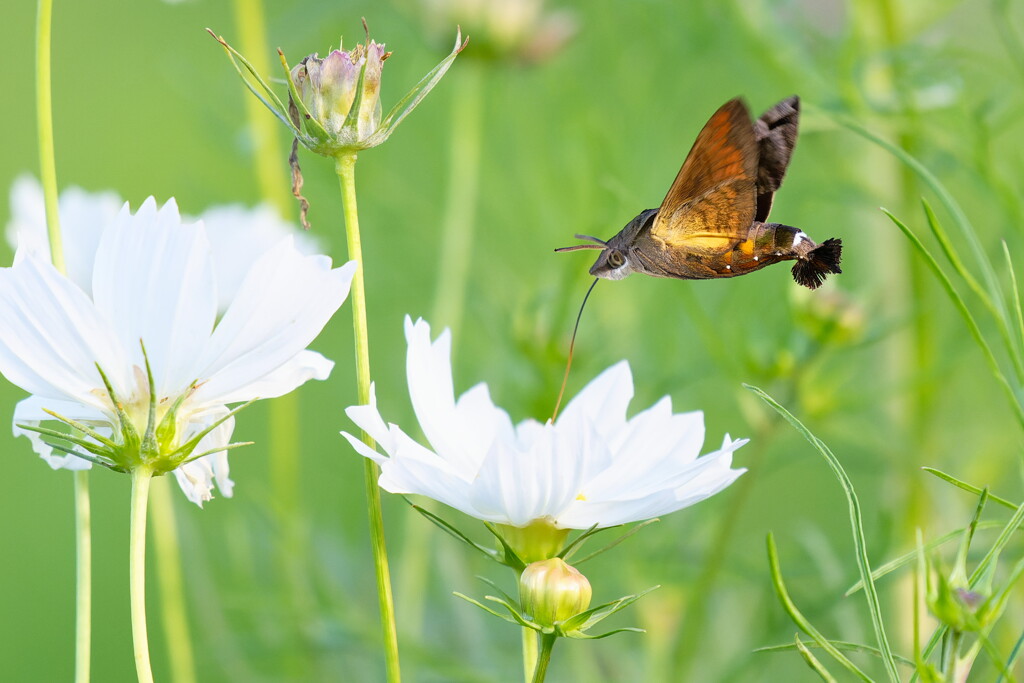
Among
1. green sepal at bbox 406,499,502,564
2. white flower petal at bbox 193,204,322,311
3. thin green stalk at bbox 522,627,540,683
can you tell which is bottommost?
thin green stalk at bbox 522,627,540,683

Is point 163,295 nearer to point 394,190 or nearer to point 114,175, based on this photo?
point 394,190

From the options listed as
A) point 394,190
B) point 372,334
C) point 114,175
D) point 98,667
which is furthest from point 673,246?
point 114,175

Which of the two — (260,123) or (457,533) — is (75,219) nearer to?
(260,123)

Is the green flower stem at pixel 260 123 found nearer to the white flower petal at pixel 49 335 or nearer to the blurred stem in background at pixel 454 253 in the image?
the blurred stem in background at pixel 454 253

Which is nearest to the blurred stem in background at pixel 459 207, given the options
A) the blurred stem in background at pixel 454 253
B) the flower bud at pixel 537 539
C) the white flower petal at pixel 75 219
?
the blurred stem in background at pixel 454 253

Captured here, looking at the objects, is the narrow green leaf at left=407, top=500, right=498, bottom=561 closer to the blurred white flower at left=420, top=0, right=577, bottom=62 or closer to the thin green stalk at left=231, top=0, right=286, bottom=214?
the thin green stalk at left=231, top=0, right=286, bottom=214

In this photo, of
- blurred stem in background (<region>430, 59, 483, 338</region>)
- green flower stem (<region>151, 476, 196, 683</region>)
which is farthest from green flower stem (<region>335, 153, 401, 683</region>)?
blurred stem in background (<region>430, 59, 483, 338</region>)
